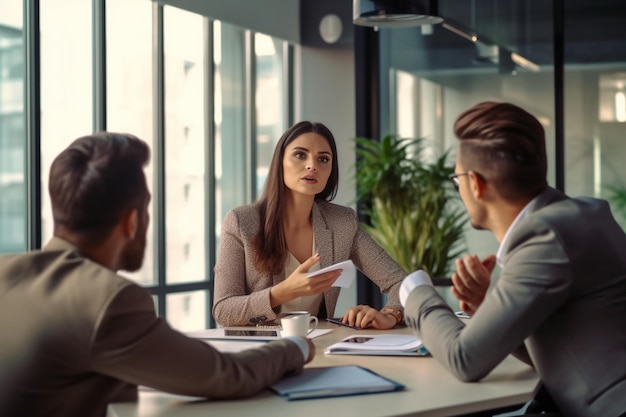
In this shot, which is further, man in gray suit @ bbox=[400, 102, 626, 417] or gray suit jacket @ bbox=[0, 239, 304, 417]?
man in gray suit @ bbox=[400, 102, 626, 417]

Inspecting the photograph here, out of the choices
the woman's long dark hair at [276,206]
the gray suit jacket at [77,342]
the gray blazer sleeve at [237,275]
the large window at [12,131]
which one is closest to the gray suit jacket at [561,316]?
the gray suit jacket at [77,342]

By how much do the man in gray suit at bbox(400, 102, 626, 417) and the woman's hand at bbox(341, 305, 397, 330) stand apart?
0.76 meters

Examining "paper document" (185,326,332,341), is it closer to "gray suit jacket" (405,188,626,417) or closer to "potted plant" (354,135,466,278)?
"gray suit jacket" (405,188,626,417)

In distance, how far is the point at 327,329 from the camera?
3027 mm

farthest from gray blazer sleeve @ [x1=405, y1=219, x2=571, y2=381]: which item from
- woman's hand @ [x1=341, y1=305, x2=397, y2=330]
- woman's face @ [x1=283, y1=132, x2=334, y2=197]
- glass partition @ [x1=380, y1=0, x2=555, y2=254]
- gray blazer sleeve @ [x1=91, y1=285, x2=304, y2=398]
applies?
glass partition @ [x1=380, y1=0, x2=555, y2=254]

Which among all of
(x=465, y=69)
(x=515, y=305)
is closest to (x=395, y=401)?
(x=515, y=305)

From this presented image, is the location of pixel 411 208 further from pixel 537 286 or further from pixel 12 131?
pixel 537 286

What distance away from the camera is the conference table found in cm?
187

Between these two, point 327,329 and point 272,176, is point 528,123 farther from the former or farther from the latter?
point 272,176

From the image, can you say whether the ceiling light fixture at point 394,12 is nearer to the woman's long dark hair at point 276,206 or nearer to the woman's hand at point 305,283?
the woman's long dark hair at point 276,206

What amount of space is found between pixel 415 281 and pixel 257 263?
117 cm

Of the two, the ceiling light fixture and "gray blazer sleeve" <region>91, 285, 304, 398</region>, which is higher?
the ceiling light fixture

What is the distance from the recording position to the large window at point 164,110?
17.6 feet

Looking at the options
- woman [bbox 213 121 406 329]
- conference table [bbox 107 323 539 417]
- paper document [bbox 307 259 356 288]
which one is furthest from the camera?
woman [bbox 213 121 406 329]
